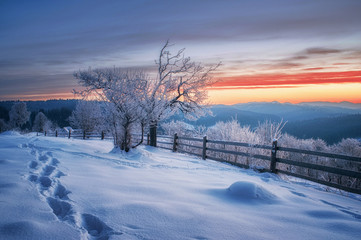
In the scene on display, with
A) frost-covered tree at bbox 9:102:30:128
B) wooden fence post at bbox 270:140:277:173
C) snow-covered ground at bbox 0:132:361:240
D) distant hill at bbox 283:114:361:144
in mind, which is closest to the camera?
snow-covered ground at bbox 0:132:361:240

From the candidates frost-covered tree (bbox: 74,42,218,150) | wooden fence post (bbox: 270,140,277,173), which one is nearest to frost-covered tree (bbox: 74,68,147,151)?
frost-covered tree (bbox: 74,42,218,150)

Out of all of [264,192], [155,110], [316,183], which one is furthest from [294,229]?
[155,110]

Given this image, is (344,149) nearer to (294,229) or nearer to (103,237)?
(294,229)

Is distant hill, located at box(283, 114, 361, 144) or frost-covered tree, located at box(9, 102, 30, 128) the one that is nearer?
frost-covered tree, located at box(9, 102, 30, 128)

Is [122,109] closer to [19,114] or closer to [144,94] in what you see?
[144,94]

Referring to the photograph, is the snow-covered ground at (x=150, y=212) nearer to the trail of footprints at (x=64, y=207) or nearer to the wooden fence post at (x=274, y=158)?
the trail of footprints at (x=64, y=207)

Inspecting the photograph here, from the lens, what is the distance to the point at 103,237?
2.55 m

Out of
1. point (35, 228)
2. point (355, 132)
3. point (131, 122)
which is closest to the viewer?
point (35, 228)

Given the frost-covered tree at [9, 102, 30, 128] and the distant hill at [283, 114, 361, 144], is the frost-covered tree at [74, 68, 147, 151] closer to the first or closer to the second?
the frost-covered tree at [9, 102, 30, 128]

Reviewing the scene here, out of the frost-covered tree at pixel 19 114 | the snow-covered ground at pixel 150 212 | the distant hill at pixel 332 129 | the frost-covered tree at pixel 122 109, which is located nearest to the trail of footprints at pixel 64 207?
the snow-covered ground at pixel 150 212

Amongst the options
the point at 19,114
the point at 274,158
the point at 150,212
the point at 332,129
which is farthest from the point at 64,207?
the point at 332,129

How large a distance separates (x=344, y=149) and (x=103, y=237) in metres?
39.7

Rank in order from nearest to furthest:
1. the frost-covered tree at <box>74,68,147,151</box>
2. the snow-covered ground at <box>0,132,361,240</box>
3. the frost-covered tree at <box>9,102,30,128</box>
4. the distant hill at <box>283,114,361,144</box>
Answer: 1. the snow-covered ground at <box>0,132,361,240</box>
2. the frost-covered tree at <box>74,68,147,151</box>
3. the frost-covered tree at <box>9,102,30,128</box>
4. the distant hill at <box>283,114,361,144</box>

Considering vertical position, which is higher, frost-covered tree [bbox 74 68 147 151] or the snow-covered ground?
frost-covered tree [bbox 74 68 147 151]
